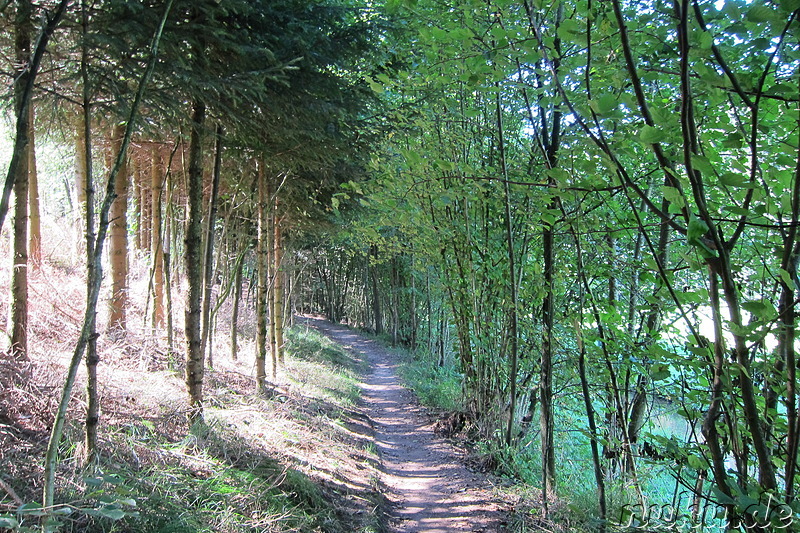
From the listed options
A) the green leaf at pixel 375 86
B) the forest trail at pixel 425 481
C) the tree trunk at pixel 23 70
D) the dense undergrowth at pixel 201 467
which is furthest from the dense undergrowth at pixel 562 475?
the tree trunk at pixel 23 70

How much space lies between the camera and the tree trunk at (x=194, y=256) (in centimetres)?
433

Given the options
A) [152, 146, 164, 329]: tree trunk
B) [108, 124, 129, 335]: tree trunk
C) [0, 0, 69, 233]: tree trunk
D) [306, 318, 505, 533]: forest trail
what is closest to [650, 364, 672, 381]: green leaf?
[0, 0, 69, 233]: tree trunk

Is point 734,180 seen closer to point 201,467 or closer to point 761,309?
point 761,309

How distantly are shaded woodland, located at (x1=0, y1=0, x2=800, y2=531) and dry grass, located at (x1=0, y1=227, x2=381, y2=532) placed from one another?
180 mm

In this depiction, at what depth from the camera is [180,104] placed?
371 cm

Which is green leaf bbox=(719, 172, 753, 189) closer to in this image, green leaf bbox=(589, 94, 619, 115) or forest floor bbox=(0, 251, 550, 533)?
green leaf bbox=(589, 94, 619, 115)

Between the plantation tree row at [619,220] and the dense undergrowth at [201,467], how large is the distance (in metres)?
1.66

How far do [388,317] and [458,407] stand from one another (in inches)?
712

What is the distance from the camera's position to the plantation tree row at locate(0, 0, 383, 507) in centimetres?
236

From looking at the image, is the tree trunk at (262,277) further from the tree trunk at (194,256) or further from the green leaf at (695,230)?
the green leaf at (695,230)

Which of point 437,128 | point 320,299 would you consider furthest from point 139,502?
point 320,299

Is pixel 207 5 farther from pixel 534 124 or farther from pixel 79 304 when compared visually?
pixel 79 304

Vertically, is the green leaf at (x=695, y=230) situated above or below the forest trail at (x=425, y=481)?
above

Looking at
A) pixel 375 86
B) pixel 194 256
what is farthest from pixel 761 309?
pixel 194 256
